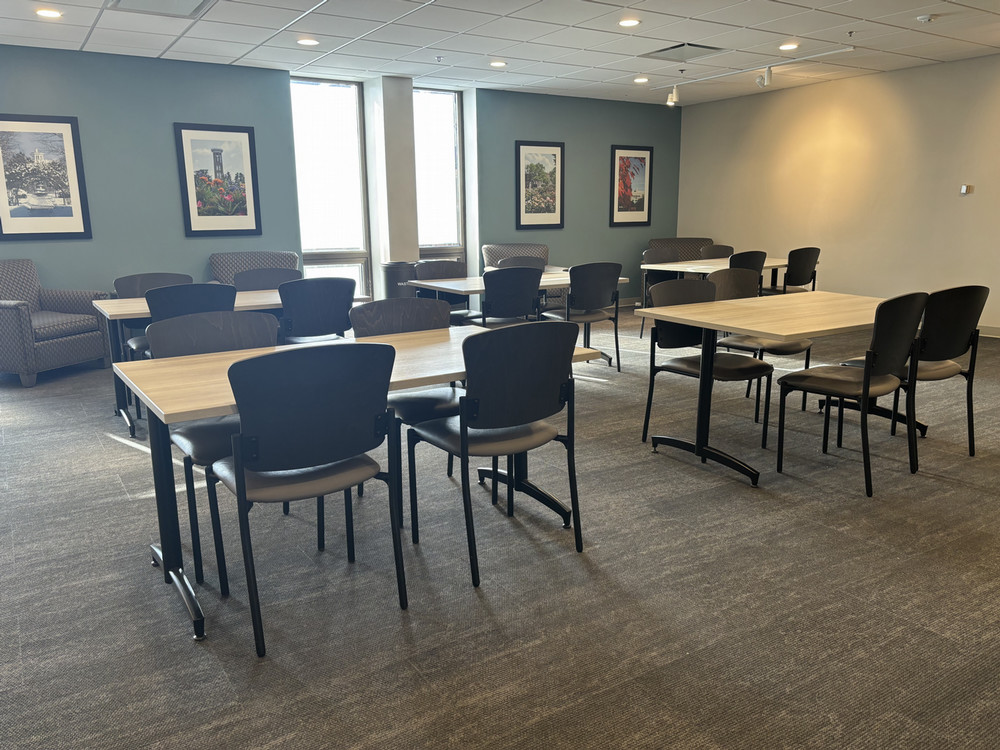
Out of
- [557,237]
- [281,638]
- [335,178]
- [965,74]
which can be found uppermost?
[965,74]

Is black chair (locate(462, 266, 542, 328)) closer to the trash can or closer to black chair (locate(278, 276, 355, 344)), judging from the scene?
black chair (locate(278, 276, 355, 344))

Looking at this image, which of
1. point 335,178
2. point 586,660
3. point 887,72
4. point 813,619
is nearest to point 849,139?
point 887,72

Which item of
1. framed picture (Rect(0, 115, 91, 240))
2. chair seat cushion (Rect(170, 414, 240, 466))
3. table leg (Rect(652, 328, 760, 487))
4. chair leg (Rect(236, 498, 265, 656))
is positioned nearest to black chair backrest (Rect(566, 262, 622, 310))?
table leg (Rect(652, 328, 760, 487))

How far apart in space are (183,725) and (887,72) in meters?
8.45

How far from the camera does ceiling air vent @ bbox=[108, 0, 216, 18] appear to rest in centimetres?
473

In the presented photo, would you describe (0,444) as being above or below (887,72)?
below

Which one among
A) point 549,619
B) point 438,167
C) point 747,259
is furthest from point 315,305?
point 438,167

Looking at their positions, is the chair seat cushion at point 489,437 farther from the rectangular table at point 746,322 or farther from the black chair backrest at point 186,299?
the black chair backrest at point 186,299

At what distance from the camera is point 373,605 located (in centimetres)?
234

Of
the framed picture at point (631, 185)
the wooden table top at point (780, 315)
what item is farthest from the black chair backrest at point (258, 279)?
the framed picture at point (631, 185)

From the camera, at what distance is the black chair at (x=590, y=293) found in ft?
18.1

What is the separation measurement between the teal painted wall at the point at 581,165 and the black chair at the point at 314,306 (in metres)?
4.30

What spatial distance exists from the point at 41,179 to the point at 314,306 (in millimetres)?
3613

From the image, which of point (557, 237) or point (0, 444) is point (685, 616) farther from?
point (557, 237)
